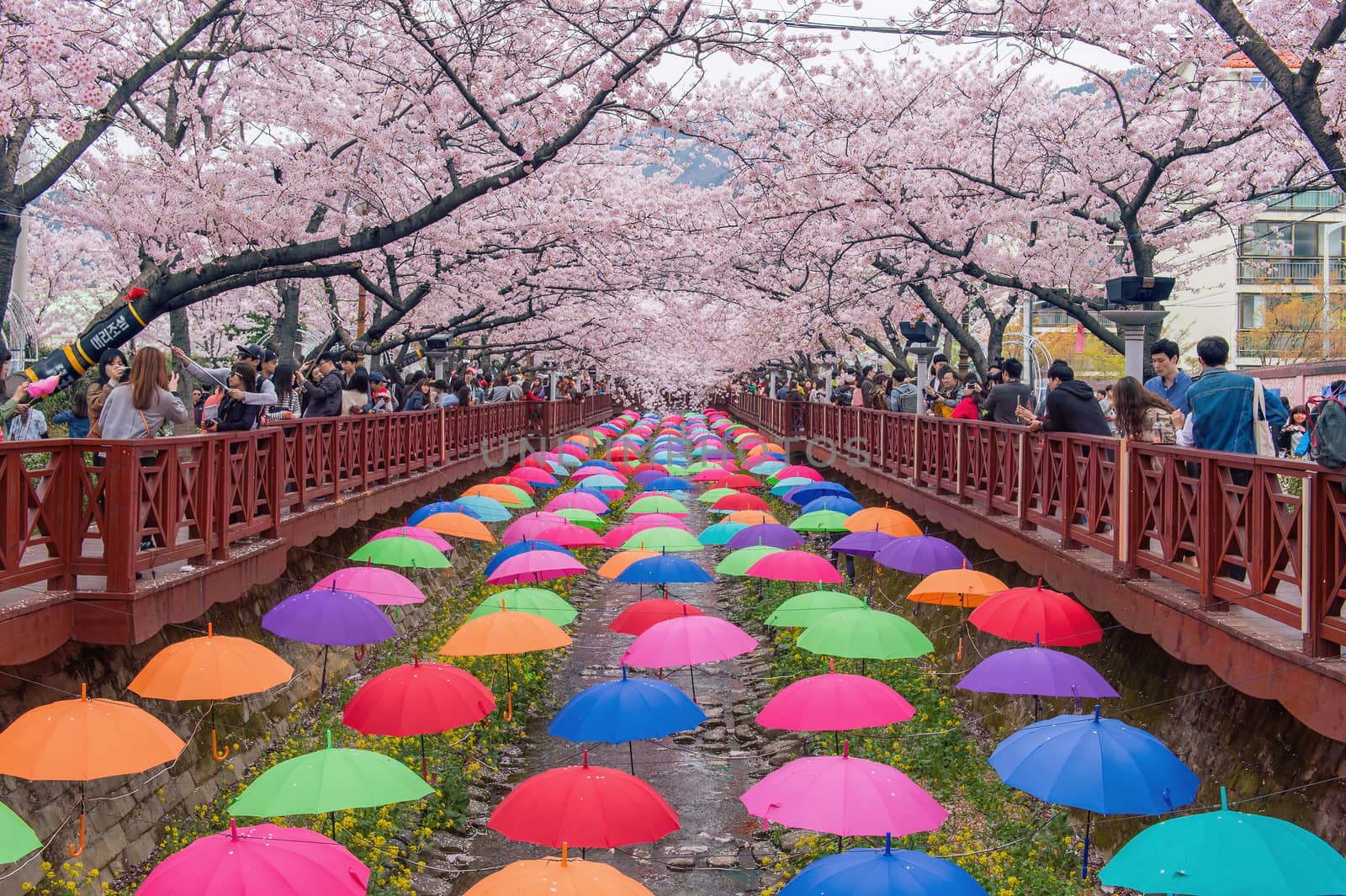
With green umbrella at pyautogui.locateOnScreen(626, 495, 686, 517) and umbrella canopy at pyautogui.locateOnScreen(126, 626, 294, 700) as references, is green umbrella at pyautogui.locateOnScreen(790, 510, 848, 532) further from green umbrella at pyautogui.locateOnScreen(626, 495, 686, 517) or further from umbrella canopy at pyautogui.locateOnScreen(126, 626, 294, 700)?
umbrella canopy at pyautogui.locateOnScreen(126, 626, 294, 700)

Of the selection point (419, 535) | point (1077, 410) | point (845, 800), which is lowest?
point (845, 800)

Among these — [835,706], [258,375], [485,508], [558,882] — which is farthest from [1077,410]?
[485,508]

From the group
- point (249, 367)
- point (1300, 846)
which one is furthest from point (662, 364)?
point (1300, 846)

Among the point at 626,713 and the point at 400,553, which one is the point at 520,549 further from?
the point at 626,713

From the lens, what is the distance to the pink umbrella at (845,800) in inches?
270

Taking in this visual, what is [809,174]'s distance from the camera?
640 inches

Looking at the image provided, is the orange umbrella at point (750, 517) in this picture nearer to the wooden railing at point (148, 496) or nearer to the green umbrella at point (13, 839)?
the wooden railing at point (148, 496)

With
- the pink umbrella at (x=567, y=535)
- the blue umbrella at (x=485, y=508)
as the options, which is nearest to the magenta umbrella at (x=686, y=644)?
the pink umbrella at (x=567, y=535)

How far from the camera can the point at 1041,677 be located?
9117mm

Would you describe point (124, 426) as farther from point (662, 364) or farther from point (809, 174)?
point (662, 364)

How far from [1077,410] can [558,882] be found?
320 inches

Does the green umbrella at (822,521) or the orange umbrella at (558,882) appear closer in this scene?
the orange umbrella at (558,882)

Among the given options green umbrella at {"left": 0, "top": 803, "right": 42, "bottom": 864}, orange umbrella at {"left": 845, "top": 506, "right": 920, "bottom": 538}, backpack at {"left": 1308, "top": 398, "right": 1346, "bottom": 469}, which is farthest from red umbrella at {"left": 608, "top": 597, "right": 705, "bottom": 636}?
green umbrella at {"left": 0, "top": 803, "right": 42, "bottom": 864}

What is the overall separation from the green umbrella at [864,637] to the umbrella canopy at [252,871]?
233 inches
